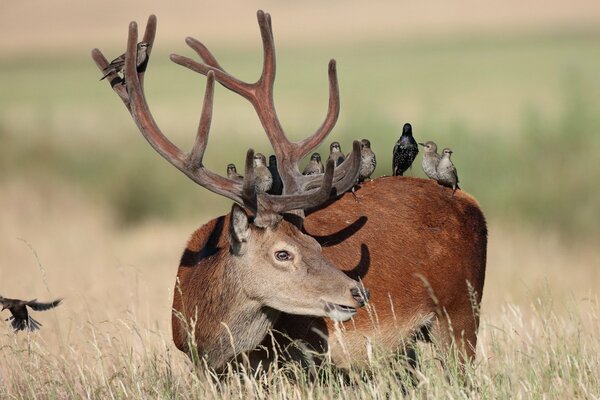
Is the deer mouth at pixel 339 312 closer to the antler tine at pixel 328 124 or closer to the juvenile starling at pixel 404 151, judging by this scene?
the antler tine at pixel 328 124

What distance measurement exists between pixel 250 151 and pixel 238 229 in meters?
0.57

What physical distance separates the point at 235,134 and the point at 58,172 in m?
3.99

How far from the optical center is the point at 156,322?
28.9 ft

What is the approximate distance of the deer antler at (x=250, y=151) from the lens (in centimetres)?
645

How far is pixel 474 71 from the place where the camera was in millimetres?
50625

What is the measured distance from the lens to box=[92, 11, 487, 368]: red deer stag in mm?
6422

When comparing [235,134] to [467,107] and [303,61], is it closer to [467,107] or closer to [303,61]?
[467,107]

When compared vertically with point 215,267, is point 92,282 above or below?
below

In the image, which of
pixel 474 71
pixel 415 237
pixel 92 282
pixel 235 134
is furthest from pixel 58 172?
pixel 474 71

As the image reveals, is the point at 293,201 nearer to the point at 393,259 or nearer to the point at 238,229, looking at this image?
the point at 238,229

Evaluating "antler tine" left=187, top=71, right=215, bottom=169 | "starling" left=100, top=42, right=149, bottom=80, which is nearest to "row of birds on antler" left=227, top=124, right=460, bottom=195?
"antler tine" left=187, top=71, right=215, bottom=169

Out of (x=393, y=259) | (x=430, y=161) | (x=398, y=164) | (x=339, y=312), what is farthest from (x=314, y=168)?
(x=339, y=312)

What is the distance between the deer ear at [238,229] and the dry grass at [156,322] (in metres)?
0.78

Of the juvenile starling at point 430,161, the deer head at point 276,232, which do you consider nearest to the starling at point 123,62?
the deer head at point 276,232
